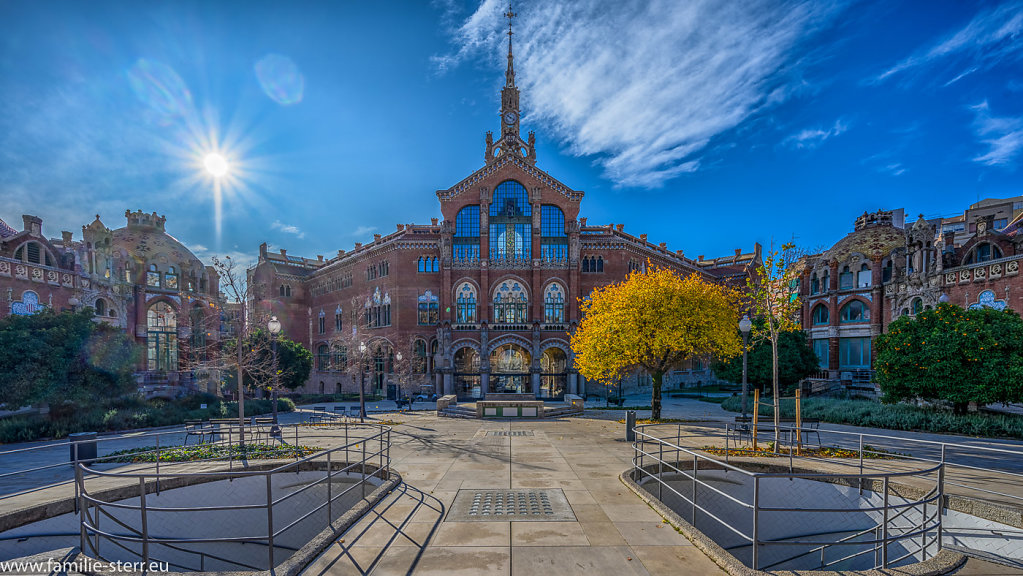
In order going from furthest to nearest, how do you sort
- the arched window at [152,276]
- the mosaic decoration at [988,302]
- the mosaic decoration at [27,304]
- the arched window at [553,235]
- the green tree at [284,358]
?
the arched window at [553,235], the arched window at [152,276], the green tree at [284,358], the mosaic decoration at [27,304], the mosaic decoration at [988,302]

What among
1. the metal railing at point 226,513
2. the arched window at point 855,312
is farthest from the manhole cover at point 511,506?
the arched window at point 855,312

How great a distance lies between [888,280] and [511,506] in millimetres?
40274

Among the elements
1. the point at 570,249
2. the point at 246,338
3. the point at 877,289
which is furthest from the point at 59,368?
the point at 877,289

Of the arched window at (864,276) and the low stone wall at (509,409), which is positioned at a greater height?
the arched window at (864,276)

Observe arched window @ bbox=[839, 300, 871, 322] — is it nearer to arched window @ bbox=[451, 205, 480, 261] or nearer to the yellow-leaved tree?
the yellow-leaved tree

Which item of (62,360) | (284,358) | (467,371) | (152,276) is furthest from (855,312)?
(152,276)

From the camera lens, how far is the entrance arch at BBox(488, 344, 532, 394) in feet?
134

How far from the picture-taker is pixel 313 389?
52.8 metres

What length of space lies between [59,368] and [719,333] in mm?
31847

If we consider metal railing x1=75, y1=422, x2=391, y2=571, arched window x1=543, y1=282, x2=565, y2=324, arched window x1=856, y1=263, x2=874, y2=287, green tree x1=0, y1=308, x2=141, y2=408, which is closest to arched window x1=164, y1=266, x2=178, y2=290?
green tree x1=0, y1=308, x2=141, y2=408

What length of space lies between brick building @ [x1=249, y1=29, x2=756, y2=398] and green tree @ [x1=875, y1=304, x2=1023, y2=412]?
1941 cm

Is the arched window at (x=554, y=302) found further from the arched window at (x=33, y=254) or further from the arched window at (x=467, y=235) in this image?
the arched window at (x=33, y=254)

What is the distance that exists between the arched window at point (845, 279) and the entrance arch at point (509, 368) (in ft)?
92.9

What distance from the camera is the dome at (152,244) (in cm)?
4034
